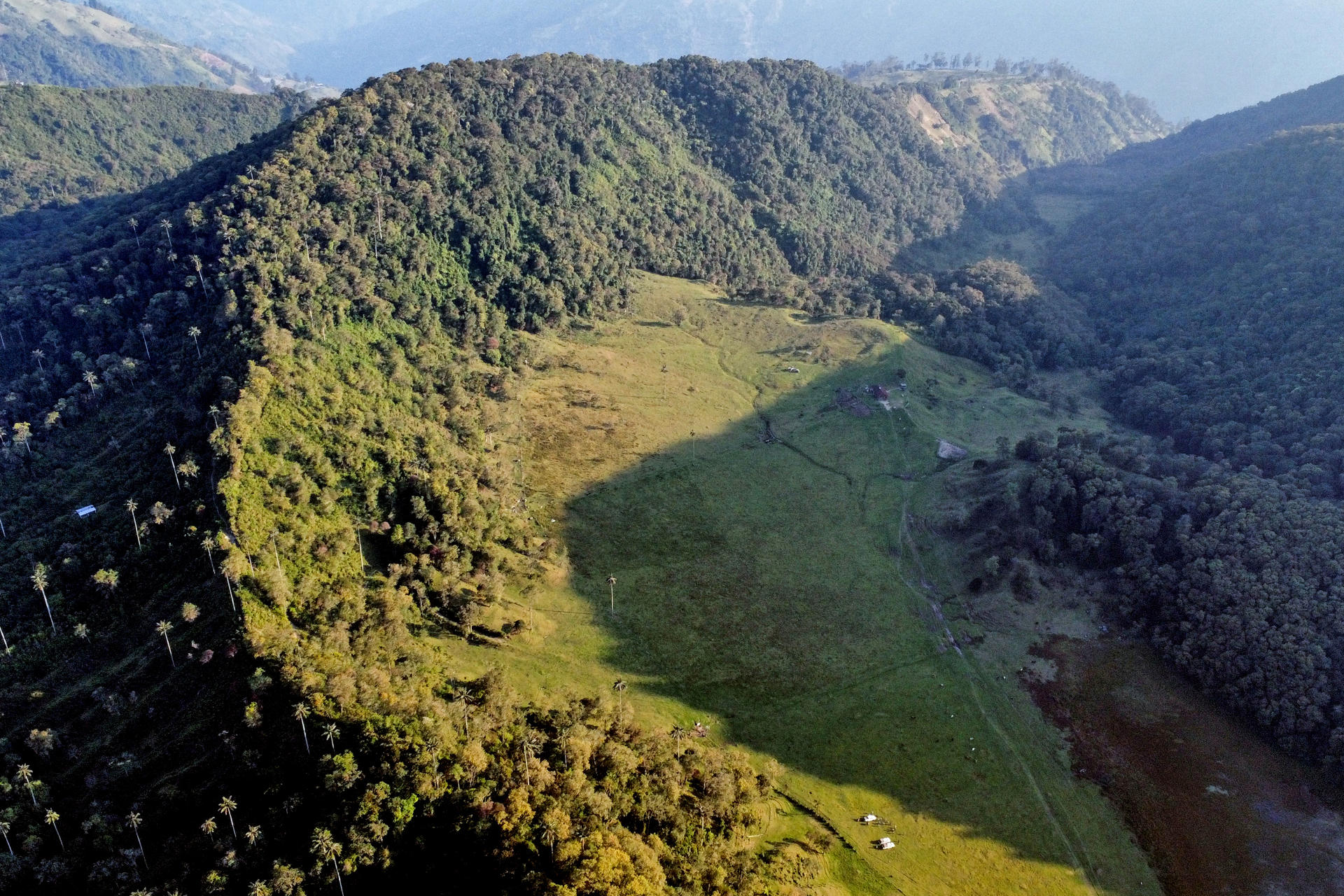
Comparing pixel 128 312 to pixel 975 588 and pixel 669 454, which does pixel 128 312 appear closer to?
pixel 669 454

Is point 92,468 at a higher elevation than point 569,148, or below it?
below

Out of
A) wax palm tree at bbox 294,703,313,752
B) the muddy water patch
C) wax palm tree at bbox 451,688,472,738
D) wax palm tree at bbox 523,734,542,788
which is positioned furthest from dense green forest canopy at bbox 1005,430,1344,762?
wax palm tree at bbox 294,703,313,752

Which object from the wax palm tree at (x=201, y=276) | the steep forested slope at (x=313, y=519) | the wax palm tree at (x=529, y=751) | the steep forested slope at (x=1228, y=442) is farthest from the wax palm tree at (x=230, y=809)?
the steep forested slope at (x=1228, y=442)

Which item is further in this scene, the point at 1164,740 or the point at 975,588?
the point at 975,588

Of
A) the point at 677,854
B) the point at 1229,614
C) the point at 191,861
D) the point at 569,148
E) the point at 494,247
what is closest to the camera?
the point at 191,861

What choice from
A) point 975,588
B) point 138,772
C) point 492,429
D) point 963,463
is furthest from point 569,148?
point 138,772

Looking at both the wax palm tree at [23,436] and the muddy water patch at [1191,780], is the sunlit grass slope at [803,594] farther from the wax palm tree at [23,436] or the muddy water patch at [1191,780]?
the wax palm tree at [23,436]

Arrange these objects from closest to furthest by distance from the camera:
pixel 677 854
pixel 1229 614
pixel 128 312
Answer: pixel 677 854 < pixel 1229 614 < pixel 128 312
